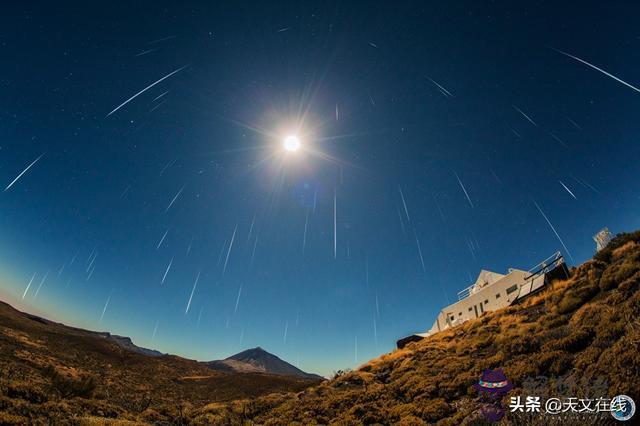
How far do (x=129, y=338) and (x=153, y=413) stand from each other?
224 metres

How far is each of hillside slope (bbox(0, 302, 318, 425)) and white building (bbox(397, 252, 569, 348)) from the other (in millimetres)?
24577

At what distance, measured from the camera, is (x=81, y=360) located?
104ft

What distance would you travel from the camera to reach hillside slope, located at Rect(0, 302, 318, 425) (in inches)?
424

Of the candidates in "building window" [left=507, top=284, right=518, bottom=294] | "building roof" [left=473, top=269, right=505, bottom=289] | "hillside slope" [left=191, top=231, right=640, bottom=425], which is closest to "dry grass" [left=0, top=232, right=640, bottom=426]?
"hillside slope" [left=191, top=231, right=640, bottom=425]

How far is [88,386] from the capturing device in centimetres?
1541

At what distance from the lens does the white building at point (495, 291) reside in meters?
27.2

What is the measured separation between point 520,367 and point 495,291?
30680 millimetres

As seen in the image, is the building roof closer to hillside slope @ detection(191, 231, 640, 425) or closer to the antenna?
the antenna

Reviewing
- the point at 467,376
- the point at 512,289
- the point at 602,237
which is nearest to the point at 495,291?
the point at 512,289

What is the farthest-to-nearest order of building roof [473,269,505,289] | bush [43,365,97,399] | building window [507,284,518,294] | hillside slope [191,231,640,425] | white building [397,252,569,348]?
building roof [473,269,505,289] → building window [507,284,518,294] → white building [397,252,569,348] → bush [43,365,97,399] → hillside slope [191,231,640,425]

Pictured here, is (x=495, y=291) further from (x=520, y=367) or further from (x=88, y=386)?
(x=88, y=386)

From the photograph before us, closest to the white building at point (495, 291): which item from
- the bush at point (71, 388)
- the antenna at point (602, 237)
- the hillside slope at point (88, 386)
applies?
the antenna at point (602, 237)

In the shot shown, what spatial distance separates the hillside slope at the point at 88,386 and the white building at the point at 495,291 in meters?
24.6

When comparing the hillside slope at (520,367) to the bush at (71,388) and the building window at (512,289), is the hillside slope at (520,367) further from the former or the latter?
the building window at (512,289)
